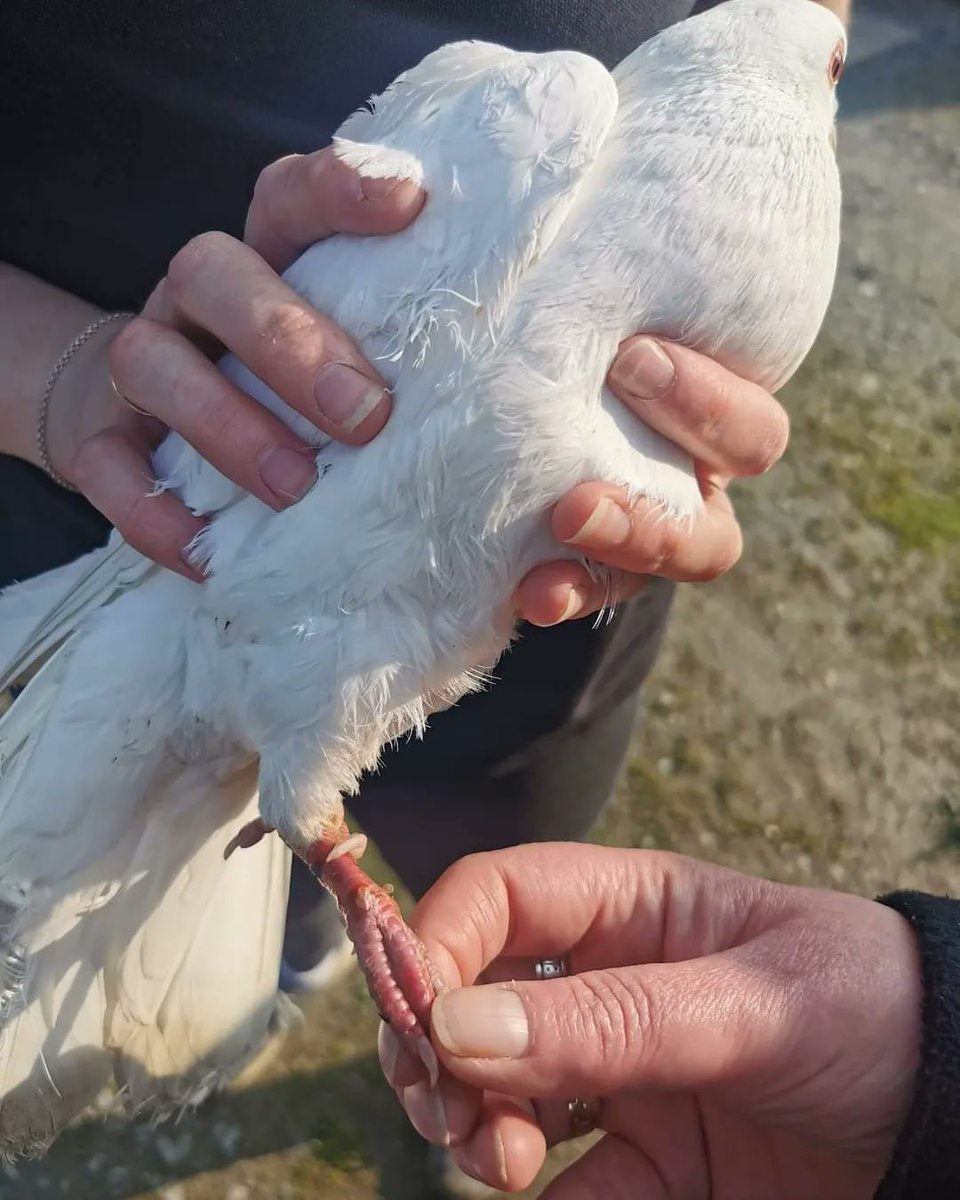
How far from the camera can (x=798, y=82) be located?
1.40 metres

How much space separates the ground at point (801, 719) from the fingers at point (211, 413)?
5.03ft

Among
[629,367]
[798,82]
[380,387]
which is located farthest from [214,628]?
[798,82]

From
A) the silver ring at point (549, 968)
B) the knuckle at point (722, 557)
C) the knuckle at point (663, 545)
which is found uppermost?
the knuckle at point (663, 545)

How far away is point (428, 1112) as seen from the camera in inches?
46.3

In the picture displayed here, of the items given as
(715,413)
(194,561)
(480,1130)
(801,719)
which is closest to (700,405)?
(715,413)

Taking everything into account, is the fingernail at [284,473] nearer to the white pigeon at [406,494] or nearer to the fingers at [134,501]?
the white pigeon at [406,494]

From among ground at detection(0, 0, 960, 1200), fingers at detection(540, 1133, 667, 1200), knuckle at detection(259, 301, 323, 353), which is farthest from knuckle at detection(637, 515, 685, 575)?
ground at detection(0, 0, 960, 1200)

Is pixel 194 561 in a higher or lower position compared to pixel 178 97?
lower

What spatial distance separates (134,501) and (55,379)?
1.08 ft

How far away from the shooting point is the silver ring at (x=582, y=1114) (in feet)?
4.51

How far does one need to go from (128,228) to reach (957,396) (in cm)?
300

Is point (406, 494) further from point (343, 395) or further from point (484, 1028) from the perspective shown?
point (484, 1028)

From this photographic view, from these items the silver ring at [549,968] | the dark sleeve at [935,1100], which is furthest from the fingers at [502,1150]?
the dark sleeve at [935,1100]

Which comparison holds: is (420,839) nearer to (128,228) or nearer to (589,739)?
(589,739)
